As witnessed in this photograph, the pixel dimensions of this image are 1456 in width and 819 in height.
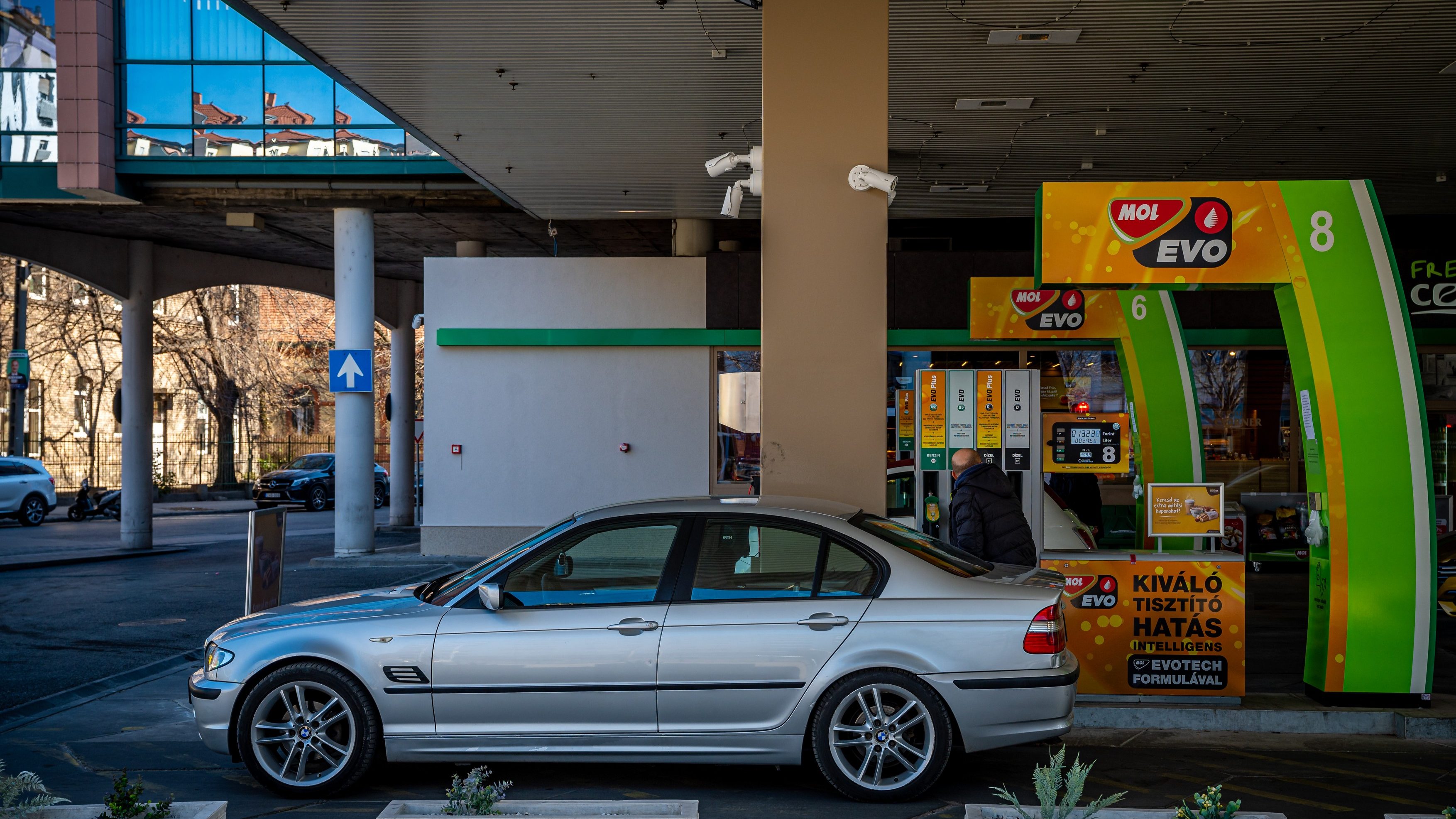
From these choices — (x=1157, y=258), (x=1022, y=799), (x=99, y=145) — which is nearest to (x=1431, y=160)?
(x=1157, y=258)

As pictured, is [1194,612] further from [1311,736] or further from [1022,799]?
[1022,799]

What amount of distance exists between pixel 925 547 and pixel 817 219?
9.11ft

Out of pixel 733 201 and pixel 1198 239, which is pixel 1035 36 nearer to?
pixel 733 201

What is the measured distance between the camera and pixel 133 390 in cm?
1917

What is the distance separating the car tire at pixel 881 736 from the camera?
17.6 ft

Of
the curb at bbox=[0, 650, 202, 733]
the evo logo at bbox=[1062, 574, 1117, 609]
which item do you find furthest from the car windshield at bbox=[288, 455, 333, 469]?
the evo logo at bbox=[1062, 574, 1117, 609]

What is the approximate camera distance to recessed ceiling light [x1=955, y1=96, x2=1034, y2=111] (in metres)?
11.3

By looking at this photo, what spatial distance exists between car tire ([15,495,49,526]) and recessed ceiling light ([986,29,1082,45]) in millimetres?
23980

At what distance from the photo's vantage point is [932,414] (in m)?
9.75

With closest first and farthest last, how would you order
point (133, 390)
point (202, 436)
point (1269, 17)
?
point (1269, 17), point (133, 390), point (202, 436)

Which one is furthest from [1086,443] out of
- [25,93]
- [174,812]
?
[25,93]

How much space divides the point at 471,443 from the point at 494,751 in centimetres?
1136

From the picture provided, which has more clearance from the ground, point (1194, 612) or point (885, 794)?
point (1194, 612)

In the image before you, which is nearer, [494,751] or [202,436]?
[494,751]
